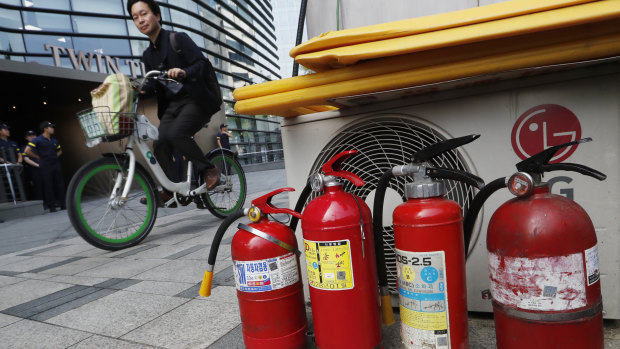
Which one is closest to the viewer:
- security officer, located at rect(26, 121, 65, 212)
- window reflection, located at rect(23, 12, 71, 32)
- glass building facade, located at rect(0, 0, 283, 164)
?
security officer, located at rect(26, 121, 65, 212)

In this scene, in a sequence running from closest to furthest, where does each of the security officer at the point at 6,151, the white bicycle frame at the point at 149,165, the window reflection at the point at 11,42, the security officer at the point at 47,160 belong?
the white bicycle frame at the point at 149,165
the security officer at the point at 6,151
the security officer at the point at 47,160
the window reflection at the point at 11,42

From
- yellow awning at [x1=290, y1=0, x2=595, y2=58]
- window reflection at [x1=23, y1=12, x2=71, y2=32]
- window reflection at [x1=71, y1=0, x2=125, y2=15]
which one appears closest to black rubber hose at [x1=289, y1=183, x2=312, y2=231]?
yellow awning at [x1=290, y1=0, x2=595, y2=58]

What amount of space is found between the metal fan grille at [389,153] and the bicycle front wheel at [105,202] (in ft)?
7.37

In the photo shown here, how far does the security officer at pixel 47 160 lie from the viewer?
734 cm

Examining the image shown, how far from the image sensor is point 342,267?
1030 millimetres

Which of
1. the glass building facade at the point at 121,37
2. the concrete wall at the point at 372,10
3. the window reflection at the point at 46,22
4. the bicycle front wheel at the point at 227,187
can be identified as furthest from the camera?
the window reflection at the point at 46,22

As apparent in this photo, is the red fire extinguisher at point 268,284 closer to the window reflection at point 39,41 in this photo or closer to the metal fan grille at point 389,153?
the metal fan grille at point 389,153

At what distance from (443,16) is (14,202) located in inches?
362

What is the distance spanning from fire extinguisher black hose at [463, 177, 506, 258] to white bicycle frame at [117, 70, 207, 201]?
9.08 feet

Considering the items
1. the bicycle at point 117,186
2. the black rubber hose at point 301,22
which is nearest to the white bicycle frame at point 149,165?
the bicycle at point 117,186

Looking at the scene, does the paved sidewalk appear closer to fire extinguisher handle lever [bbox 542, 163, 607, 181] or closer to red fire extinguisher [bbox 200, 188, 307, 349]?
red fire extinguisher [bbox 200, 188, 307, 349]

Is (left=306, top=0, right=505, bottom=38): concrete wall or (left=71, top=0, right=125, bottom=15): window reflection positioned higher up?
(left=71, top=0, right=125, bottom=15): window reflection

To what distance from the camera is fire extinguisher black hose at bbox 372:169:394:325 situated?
3.78 feet

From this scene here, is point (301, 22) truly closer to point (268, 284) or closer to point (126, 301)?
point (268, 284)
